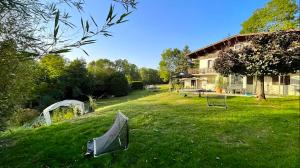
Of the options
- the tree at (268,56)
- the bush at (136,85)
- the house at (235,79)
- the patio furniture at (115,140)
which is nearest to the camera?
the patio furniture at (115,140)

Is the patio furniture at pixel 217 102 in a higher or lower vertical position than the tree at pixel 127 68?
lower

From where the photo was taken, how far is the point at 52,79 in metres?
34.2

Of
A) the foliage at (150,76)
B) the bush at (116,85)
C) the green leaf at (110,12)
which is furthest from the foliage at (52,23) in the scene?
the foliage at (150,76)

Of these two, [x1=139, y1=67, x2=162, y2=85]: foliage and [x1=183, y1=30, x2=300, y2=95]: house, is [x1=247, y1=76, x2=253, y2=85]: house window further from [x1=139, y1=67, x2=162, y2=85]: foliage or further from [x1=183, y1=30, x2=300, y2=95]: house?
[x1=139, y1=67, x2=162, y2=85]: foliage

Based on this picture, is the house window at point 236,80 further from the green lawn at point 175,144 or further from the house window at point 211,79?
the green lawn at point 175,144

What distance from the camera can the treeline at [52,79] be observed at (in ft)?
13.8

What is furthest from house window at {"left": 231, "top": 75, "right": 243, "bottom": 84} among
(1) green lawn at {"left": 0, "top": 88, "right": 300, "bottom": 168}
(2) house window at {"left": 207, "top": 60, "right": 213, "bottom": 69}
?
(1) green lawn at {"left": 0, "top": 88, "right": 300, "bottom": 168}

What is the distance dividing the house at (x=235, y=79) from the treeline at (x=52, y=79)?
1554cm

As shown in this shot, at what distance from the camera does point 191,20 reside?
1211 inches

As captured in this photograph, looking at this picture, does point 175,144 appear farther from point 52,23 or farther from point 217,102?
point 217,102

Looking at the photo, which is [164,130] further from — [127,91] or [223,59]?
[127,91]

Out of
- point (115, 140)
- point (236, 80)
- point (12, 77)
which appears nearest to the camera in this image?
point (12, 77)

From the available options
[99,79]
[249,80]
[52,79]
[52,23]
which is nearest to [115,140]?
[52,23]

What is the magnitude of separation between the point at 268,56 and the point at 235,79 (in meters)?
14.8
